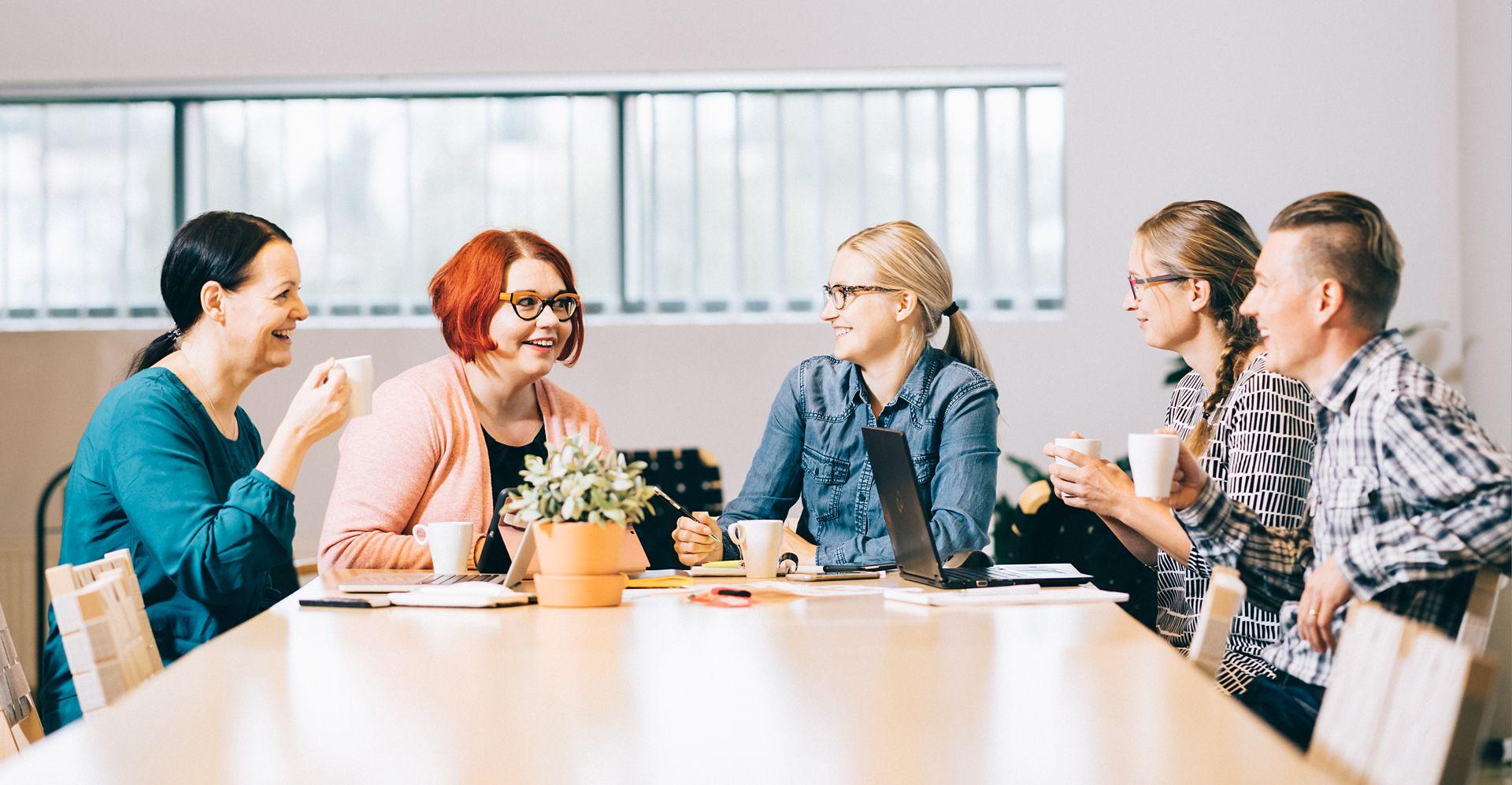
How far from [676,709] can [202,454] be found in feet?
4.68

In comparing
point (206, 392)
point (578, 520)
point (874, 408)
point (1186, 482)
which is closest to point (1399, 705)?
point (1186, 482)

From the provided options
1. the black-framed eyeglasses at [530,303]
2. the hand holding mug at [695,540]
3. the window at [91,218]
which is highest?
the window at [91,218]

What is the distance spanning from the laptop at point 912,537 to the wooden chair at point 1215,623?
1.54 feet

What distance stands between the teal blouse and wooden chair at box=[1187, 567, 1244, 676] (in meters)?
→ 1.38

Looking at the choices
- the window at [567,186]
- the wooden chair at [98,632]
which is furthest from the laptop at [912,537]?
the window at [567,186]

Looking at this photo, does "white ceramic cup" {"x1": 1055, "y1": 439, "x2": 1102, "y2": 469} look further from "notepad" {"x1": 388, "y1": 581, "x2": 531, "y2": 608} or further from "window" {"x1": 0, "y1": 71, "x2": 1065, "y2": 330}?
"window" {"x1": 0, "y1": 71, "x2": 1065, "y2": 330}

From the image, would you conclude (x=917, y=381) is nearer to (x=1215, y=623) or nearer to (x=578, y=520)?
(x=578, y=520)

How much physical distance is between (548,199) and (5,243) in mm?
2067

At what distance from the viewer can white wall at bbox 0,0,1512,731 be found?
15.0 feet

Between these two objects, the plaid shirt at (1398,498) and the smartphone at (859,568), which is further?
the smartphone at (859,568)

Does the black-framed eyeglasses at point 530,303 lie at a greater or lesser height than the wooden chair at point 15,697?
greater

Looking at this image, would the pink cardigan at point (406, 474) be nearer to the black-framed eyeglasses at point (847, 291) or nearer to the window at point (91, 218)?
the black-framed eyeglasses at point (847, 291)

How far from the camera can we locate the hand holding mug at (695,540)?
7.89ft

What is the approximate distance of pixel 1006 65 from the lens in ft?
15.3
